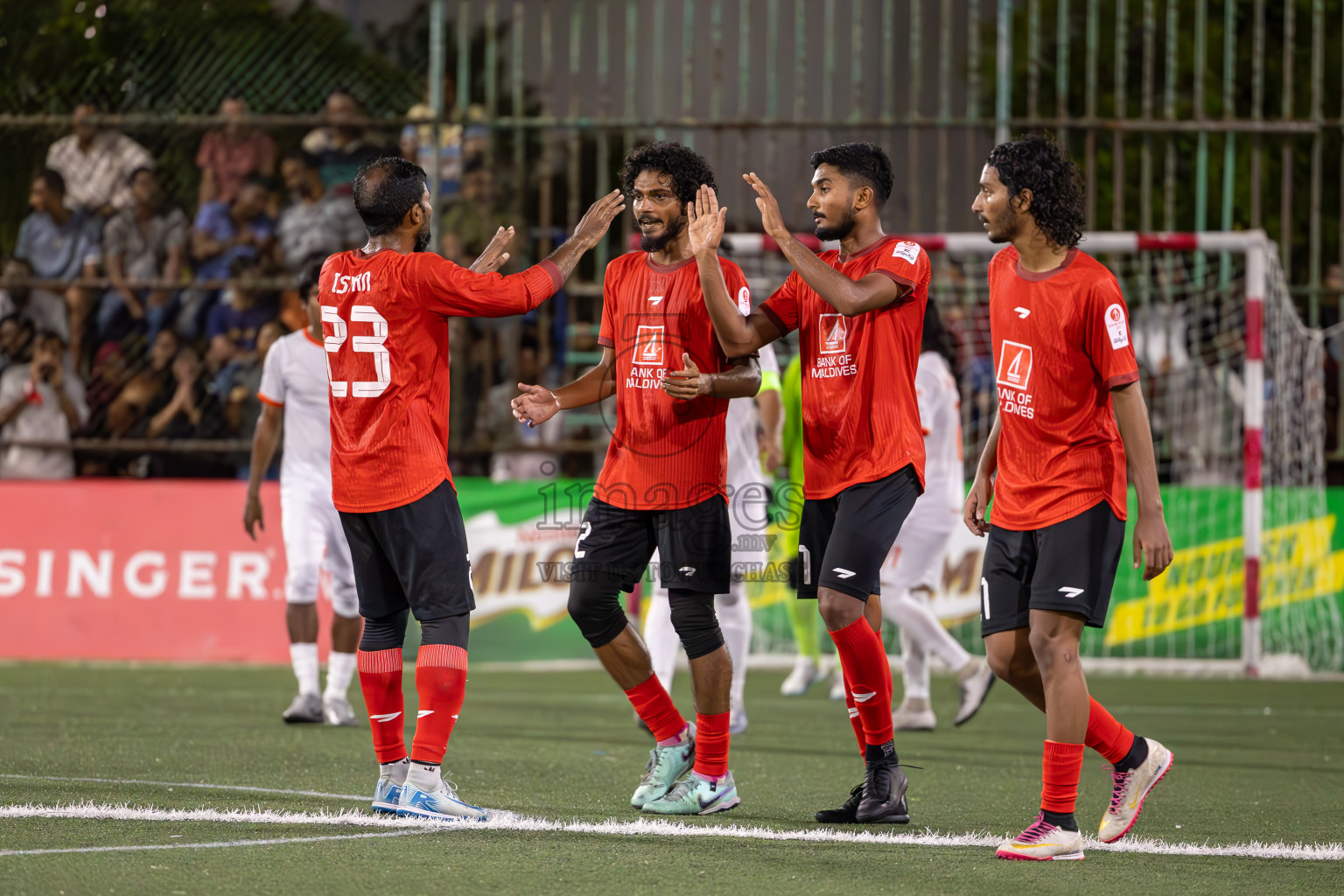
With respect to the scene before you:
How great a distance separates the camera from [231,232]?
12.2 metres

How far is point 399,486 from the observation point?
488cm

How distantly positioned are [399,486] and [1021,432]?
73.5 inches

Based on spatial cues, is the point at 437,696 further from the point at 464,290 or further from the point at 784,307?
the point at 784,307

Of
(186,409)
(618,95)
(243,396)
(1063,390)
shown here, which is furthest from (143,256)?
(1063,390)

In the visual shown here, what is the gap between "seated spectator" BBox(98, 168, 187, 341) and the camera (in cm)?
1201

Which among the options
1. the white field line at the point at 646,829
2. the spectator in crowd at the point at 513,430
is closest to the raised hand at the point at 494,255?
the white field line at the point at 646,829

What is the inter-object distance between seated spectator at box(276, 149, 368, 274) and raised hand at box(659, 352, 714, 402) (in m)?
7.56

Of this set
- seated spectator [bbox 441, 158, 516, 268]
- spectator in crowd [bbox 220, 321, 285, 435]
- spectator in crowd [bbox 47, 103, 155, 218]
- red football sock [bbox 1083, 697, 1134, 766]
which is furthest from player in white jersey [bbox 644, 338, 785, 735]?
spectator in crowd [bbox 47, 103, 155, 218]

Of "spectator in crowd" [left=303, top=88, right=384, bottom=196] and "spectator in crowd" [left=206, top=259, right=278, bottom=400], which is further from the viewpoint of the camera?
"spectator in crowd" [left=303, top=88, right=384, bottom=196]

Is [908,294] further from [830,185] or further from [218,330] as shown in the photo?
[218,330]

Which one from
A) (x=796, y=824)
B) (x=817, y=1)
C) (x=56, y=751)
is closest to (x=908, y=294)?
(x=796, y=824)

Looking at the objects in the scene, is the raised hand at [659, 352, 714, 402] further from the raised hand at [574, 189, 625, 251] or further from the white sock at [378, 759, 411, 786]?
the white sock at [378, 759, 411, 786]

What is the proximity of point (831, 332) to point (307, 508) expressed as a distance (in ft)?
11.6

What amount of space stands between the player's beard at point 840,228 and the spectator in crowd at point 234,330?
7675mm
